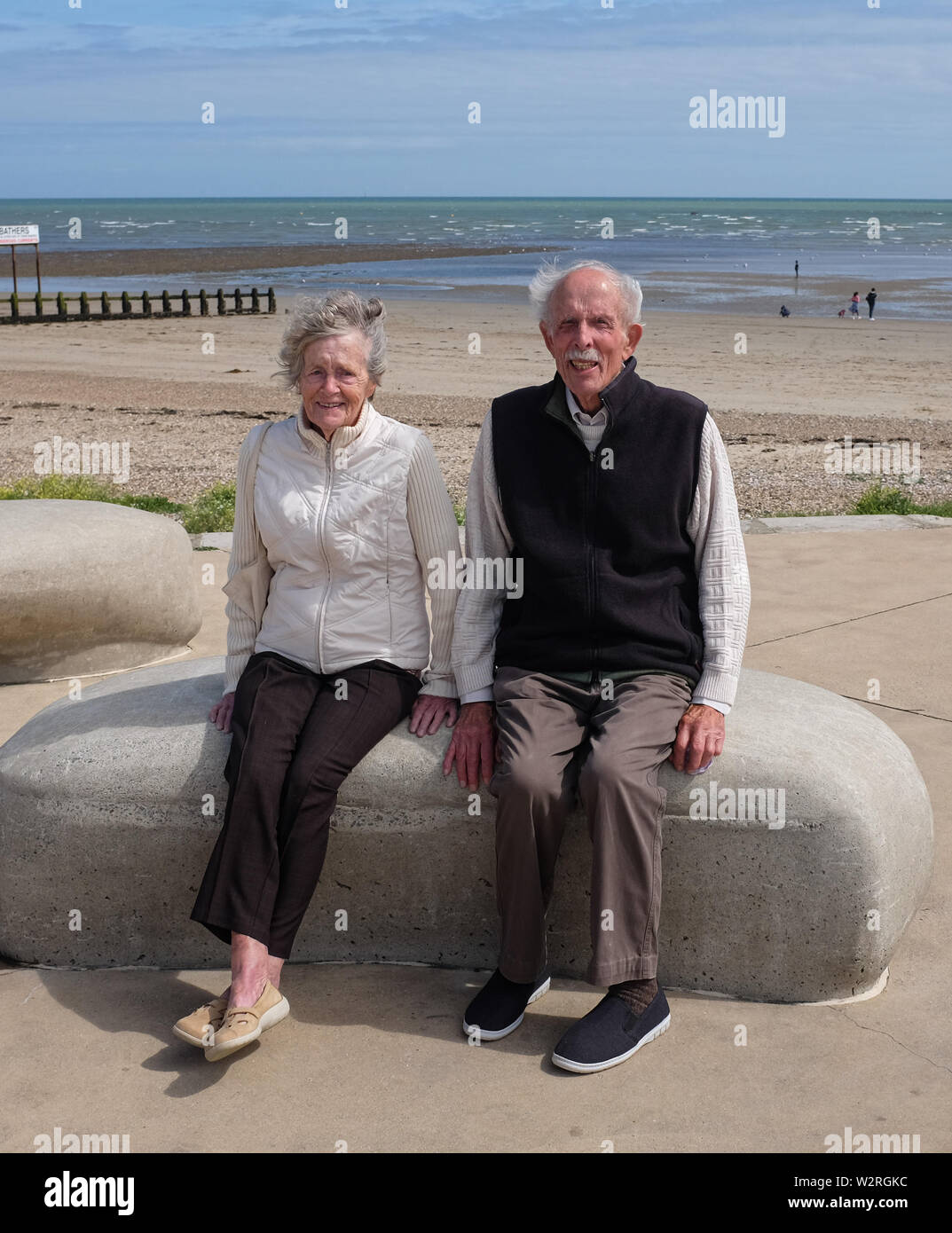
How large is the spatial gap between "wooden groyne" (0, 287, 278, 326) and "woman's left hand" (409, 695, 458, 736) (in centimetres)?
3709

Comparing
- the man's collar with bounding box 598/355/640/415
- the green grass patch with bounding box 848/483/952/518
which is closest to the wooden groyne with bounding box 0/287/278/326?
the green grass patch with bounding box 848/483/952/518

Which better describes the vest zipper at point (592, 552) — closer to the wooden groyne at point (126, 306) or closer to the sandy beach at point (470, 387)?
the sandy beach at point (470, 387)

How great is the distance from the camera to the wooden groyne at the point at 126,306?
126 feet

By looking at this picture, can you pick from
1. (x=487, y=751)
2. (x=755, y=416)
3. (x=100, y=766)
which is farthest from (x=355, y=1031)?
(x=755, y=416)

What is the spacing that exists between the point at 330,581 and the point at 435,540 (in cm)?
32

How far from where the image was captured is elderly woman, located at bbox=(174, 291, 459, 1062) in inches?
135

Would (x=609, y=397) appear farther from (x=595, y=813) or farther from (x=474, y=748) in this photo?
(x=595, y=813)

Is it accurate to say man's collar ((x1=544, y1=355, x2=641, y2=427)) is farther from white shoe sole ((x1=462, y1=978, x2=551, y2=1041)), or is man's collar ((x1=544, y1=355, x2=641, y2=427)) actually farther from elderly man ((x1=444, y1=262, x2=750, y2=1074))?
white shoe sole ((x1=462, y1=978, x2=551, y2=1041))

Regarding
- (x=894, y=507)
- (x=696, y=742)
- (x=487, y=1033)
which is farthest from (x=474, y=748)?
(x=894, y=507)

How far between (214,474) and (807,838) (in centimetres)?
1158

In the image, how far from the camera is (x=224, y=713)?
3.73 metres

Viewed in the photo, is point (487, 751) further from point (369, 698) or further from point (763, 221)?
point (763, 221)

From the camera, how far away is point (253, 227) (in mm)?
115562

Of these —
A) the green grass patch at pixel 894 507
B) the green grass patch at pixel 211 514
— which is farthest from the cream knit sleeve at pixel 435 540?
the green grass patch at pixel 894 507
